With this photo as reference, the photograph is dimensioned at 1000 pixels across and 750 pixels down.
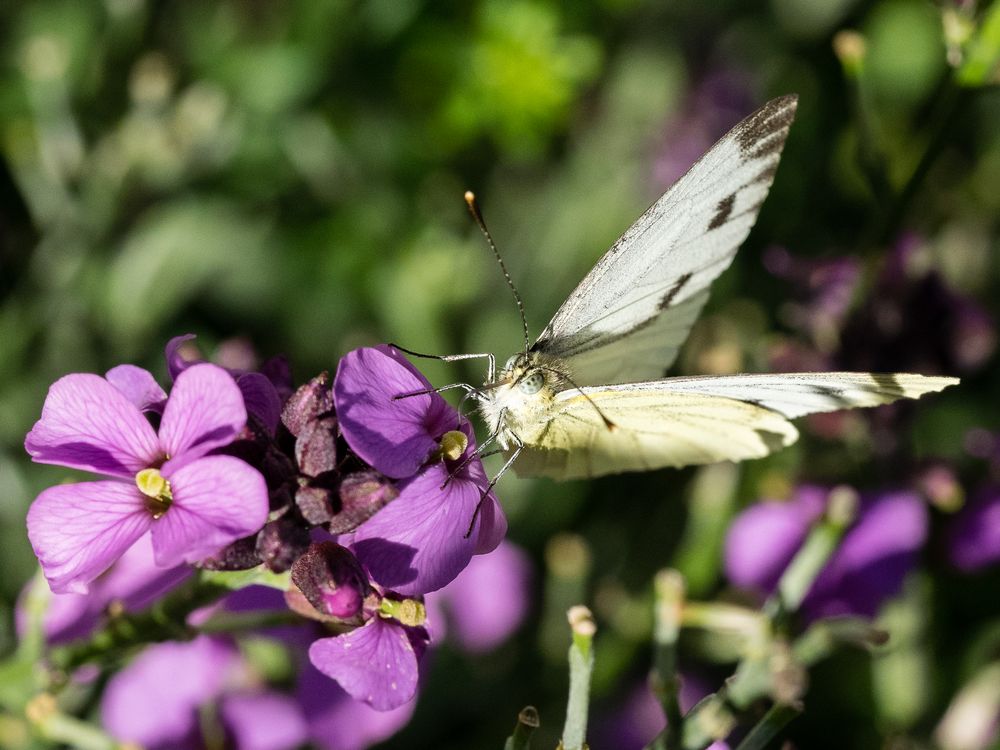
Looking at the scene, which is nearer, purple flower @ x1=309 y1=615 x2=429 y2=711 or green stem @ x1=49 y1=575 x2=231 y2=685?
purple flower @ x1=309 y1=615 x2=429 y2=711

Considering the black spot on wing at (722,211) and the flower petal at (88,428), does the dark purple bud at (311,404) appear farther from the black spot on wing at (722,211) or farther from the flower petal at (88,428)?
the black spot on wing at (722,211)

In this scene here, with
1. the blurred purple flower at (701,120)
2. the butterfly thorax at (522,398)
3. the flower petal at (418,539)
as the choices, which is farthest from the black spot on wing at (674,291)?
the blurred purple flower at (701,120)

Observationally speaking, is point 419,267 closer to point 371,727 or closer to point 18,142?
point 18,142

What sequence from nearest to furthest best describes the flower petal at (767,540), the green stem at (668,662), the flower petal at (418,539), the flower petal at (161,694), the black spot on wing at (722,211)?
the flower petal at (418,539)
the green stem at (668,662)
the black spot on wing at (722,211)
the flower petal at (161,694)
the flower petal at (767,540)

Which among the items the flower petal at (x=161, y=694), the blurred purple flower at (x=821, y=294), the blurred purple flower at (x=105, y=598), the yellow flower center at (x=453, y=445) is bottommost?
the blurred purple flower at (x=821, y=294)

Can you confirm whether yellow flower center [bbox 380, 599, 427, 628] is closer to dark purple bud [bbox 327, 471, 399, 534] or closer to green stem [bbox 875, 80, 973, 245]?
dark purple bud [bbox 327, 471, 399, 534]

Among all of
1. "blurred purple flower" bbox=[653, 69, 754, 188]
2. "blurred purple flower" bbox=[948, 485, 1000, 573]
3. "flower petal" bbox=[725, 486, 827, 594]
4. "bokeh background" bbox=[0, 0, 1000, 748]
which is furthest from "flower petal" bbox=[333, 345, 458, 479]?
"blurred purple flower" bbox=[653, 69, 754, 188]

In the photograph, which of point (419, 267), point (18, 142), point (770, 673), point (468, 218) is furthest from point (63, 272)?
point (770, 673)
